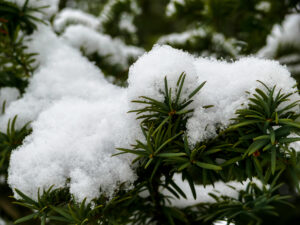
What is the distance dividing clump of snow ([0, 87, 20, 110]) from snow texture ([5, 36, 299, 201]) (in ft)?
0.25

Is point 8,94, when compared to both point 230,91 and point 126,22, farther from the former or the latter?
point 126,22

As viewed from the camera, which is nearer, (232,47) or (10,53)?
(10,53)

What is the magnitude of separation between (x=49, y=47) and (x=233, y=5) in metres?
0.79

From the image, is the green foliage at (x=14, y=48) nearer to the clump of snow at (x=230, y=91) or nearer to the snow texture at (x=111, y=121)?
the snow texture at (x=111, y=121)

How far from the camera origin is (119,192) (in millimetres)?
602

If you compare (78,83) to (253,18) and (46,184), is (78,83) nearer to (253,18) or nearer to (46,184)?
(46,184)

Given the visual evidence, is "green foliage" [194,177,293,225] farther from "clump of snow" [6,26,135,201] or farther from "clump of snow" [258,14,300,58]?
"clump of snow" [258,14,300,58]

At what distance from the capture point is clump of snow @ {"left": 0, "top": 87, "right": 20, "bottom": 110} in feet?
2.76

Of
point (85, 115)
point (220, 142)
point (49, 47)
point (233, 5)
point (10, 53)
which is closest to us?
point (220, 142)

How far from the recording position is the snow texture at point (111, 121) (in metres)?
0.54

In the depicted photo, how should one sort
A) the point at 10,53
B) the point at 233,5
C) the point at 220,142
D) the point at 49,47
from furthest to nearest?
the point at 233,5 → the point at 49,47 → the point at 10,53 → the point at 220,142

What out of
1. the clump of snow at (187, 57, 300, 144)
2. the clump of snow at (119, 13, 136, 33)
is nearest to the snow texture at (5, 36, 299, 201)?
the clump of snow at (187, 57, 300, 144)

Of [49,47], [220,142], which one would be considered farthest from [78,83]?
[220,142]

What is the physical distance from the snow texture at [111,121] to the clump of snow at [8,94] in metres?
0.08
